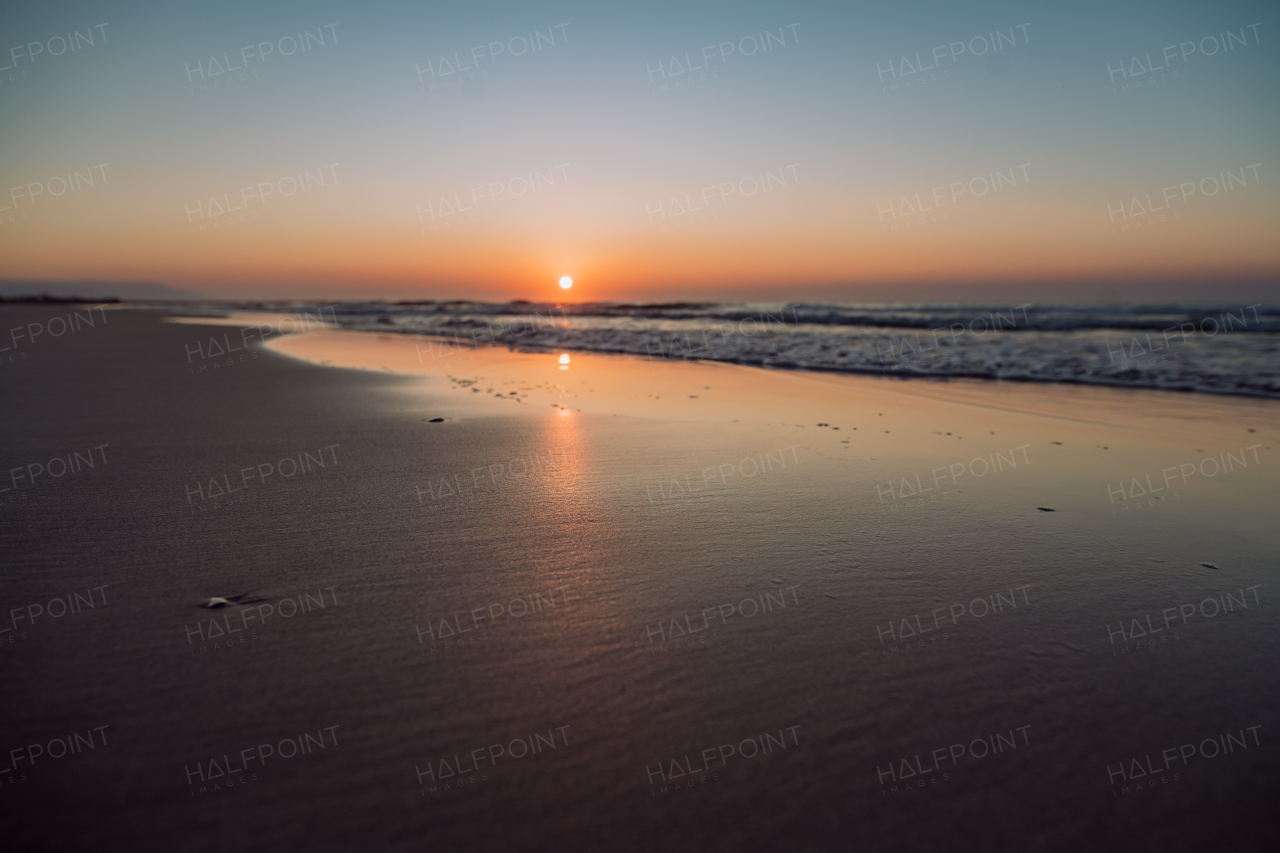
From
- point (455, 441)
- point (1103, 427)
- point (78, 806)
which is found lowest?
point (1103, 427)

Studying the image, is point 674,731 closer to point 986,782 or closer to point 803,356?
point 986,782

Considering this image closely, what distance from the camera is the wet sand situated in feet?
5.07

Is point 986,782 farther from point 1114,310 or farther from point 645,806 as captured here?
point 1114,310

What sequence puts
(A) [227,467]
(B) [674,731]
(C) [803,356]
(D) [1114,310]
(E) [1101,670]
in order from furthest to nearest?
(D) [1114,310] → (C) [803,356] → (A) [227,467] → (E) [1101,670] → (B) [674,731]

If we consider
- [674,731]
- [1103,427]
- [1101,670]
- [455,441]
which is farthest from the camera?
[1103,427]

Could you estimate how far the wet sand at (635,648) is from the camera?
5.07ft

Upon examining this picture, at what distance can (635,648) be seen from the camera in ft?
7.20

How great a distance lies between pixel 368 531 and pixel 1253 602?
Result: 3.72 metres

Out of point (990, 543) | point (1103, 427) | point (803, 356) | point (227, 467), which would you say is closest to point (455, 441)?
point (227, 467)

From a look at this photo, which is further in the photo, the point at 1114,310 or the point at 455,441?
the point at 1114,310

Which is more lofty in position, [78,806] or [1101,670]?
[78,806]

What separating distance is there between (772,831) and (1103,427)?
6123 mm

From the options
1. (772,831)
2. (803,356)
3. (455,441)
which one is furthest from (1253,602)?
(803,356)

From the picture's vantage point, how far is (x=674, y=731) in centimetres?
179
